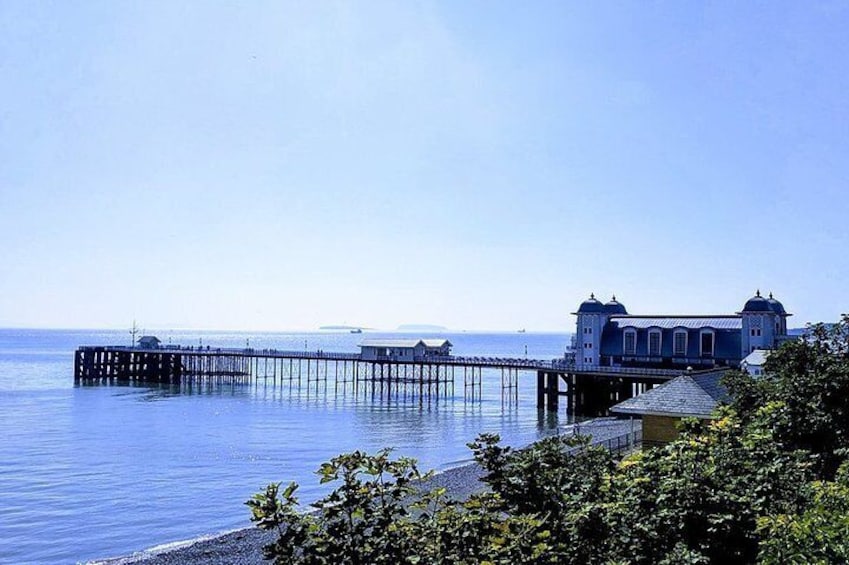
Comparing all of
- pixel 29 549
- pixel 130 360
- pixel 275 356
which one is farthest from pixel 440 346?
pixel 29 549

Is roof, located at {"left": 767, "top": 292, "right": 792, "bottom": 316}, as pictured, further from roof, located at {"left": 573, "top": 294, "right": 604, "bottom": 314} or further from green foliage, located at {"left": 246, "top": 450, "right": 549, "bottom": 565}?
green foliage, located at {"left": 246, "top": 450, "right": 549, "bottom": 565}

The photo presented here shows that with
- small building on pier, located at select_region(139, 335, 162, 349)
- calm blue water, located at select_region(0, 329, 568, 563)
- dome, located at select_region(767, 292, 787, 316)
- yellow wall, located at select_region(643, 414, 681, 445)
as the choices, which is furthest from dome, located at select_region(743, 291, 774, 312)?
small building on pier, located at select_region(139, 335, 162, 349)

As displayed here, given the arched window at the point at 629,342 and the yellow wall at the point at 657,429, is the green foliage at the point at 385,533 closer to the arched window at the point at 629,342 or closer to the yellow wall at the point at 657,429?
the yellow wall at the point at 657,429

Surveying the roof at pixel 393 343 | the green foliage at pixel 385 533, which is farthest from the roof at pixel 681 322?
the green foliage at pixel 385 533

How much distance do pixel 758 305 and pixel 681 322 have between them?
4.91 meters

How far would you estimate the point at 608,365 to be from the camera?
1997 inches

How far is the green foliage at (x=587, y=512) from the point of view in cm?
477

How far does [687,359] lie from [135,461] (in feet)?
108

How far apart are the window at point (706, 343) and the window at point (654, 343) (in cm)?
267

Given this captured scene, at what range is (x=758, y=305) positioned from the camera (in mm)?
45625

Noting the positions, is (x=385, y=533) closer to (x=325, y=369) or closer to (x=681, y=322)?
(x=681, y=322)

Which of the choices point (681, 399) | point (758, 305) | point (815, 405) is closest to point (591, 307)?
point (758, 305)

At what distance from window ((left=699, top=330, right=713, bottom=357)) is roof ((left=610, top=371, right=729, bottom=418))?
2176cm

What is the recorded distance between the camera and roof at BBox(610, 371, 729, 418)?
24.2 metres
